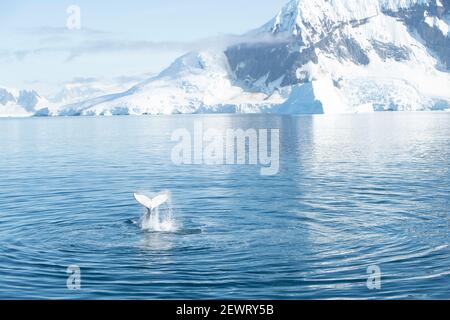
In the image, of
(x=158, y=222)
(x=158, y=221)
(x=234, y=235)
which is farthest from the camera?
(x=158, y=221)

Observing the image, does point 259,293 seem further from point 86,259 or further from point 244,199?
point 244,199

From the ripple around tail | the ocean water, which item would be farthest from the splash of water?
the ocean water

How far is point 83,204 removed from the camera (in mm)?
41031

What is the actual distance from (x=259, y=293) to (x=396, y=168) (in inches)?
1697

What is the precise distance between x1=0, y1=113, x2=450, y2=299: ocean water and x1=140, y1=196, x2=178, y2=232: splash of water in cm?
42

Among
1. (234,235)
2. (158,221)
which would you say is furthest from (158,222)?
(234,235)

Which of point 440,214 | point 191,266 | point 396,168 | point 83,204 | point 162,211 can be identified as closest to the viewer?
point 191,266

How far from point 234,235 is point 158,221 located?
18.4 ft

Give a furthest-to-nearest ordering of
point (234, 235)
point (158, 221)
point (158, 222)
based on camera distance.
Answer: point (158, 221), point (158, 222), point (234, 235)

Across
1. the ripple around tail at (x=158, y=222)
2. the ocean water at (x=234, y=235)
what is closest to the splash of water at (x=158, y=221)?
the ripple around tail at (x=158, y=222)

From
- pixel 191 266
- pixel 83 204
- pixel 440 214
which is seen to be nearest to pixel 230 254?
pixel 191 266

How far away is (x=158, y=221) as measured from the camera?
110 feet

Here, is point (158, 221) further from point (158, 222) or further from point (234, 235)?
point (234, 235)
